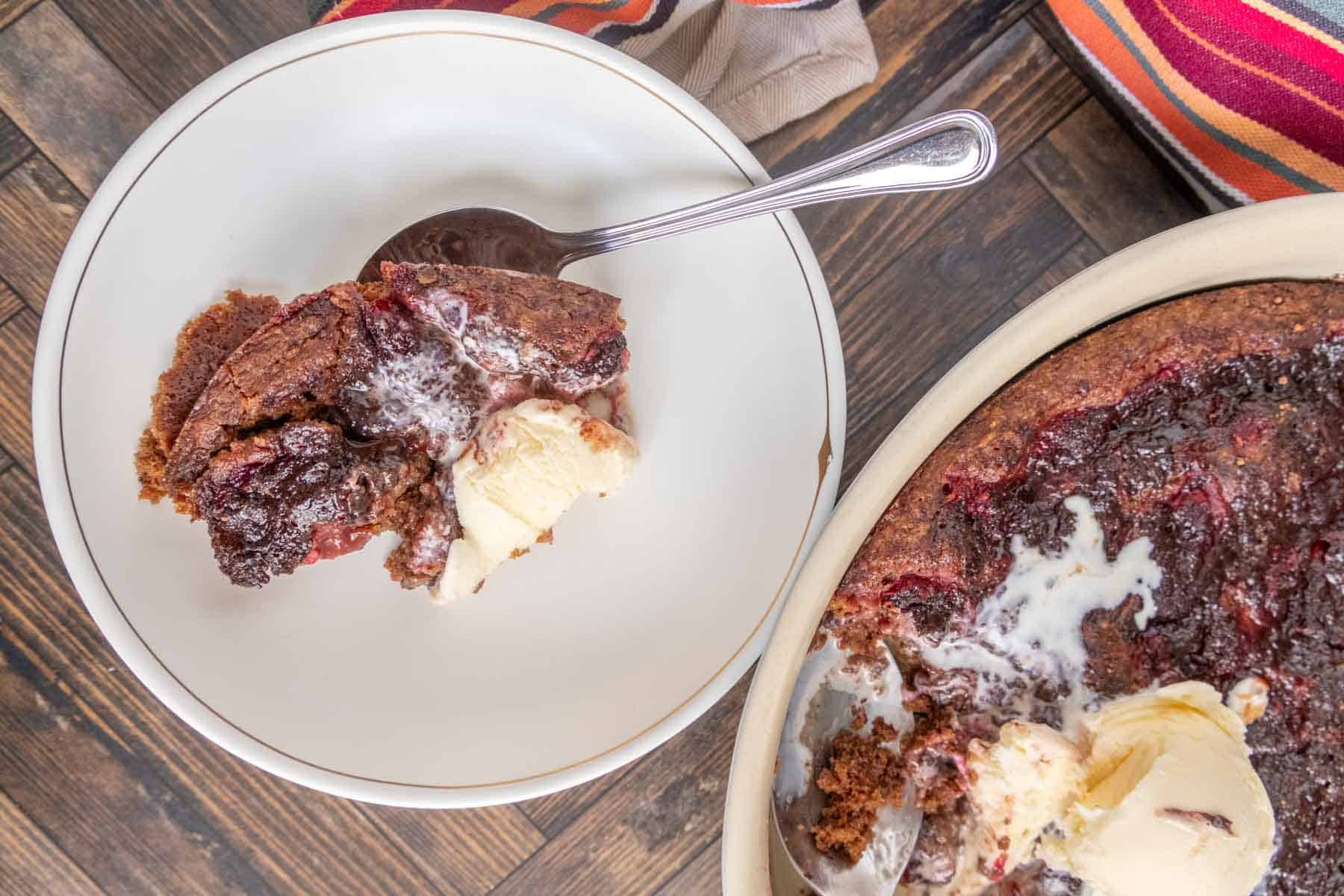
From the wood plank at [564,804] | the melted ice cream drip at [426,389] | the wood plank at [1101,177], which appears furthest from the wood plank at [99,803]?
the wood plank at [1101,177]

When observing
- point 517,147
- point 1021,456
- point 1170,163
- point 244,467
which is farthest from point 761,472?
point 1170,163

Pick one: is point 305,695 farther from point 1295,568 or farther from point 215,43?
point 1295,568

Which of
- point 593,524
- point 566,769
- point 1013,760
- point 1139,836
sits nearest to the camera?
point 1139,836

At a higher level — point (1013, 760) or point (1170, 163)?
point (1170, 163)

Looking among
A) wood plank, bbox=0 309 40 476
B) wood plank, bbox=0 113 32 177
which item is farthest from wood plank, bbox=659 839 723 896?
wood plank, bbox=0 113 32 177

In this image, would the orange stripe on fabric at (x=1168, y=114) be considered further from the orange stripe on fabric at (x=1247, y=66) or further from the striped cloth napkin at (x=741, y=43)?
the striped cloth napkin at (x=741, y=43)


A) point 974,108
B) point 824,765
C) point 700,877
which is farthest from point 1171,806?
point 974,108
